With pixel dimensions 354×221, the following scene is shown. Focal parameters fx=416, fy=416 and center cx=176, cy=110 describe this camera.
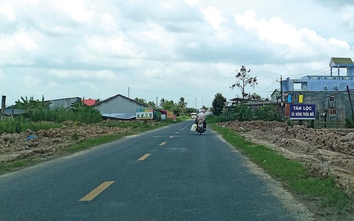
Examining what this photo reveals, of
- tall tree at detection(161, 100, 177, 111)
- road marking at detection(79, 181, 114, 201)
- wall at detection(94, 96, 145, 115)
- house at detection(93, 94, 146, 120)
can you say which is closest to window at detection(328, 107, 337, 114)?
house at detection(93, 94, 146, 120)

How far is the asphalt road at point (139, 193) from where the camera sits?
663 centimetres

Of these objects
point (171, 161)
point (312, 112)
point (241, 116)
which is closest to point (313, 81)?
point (241, 116)

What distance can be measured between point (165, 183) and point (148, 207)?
235 centimetres

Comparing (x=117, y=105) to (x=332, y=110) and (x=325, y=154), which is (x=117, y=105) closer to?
(x=332, y=110)

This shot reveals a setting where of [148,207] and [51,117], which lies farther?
[51,117]

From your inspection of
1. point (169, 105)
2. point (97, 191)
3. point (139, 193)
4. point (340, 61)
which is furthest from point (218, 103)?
point (139, 193)

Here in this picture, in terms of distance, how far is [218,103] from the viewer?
Answer: 115m

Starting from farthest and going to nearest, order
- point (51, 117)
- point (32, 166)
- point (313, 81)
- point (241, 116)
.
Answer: point (313, 81), point (241, 116), point (51, 117), point (32, 166)

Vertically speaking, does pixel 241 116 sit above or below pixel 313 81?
below

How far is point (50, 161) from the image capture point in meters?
14.4

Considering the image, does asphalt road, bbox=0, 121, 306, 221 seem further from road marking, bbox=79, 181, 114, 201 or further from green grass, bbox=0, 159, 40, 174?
green grass, bbox=0, 159, 40, 174

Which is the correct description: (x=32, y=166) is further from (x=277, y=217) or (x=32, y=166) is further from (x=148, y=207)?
(x=277, y=217)

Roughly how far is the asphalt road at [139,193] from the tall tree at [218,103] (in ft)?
337

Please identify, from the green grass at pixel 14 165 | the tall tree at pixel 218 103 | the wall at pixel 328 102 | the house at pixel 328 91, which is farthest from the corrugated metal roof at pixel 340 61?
the green grass at pixel 14 165
